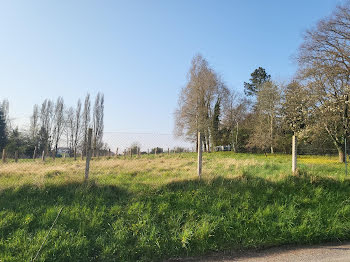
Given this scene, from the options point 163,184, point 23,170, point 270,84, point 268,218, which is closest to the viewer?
point 268,218

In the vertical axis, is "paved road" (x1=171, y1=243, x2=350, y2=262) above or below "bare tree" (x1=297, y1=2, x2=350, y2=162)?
below

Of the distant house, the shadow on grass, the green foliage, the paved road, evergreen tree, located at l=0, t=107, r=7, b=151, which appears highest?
the green foliage

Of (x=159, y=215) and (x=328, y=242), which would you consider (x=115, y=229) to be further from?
(x=328, y=242)

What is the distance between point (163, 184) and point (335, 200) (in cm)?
510

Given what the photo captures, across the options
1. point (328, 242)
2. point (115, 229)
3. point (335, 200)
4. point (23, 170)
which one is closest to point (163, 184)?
point (115, 229)

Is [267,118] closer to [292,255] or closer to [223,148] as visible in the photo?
[223,148]

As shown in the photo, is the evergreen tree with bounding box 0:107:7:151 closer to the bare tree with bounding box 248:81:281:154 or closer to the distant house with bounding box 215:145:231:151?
the distant house with bounding box 215:145:231:151

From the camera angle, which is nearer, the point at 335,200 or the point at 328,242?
the point at 328,242

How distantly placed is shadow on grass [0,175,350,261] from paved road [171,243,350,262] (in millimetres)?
193

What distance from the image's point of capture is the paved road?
430 centimetres

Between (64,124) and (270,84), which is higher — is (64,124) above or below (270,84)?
below

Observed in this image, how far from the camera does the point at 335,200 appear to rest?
6754 millimetres

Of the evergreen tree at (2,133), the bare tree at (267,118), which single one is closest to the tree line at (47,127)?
the evergreen tree at (2,133)

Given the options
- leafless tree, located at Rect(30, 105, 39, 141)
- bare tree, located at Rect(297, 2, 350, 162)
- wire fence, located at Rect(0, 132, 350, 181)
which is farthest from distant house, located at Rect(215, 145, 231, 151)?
leafless tree, located at Rect(30, 105, 39, 141)
